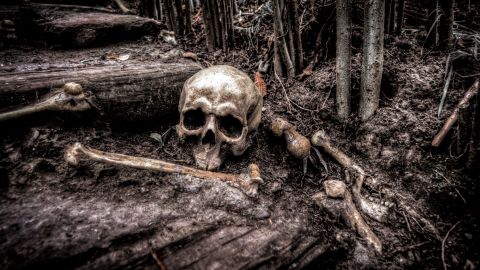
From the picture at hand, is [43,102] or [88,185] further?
[43,102]

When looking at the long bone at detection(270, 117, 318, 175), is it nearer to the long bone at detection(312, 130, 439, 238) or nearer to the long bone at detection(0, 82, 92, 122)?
the long bone at detection(312, 130, 439, 238)

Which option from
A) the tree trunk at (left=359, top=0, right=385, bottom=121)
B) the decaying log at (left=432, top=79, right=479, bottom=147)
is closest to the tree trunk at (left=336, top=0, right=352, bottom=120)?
the tree trunk at (left=359, top=0, right=385, bottom=121)

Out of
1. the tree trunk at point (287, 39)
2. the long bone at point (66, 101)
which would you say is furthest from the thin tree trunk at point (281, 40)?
the long bone at point (66, 101)

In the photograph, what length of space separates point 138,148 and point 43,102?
82 cm

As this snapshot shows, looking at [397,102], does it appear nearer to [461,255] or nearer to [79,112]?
[461,255]

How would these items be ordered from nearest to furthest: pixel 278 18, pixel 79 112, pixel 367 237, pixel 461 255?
pixel 461 255 → pixel 367 237 → pixel 79 112 → pixel 278 18

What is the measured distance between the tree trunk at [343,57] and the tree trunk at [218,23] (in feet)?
5.99

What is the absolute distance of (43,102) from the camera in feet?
6.54

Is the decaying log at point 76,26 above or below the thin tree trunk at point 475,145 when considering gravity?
above

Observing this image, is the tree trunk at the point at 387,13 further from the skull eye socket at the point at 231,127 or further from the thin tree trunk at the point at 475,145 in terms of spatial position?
the skull eye socket at the point at 231,127

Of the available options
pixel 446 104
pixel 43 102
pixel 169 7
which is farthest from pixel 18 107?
pixel 446 104

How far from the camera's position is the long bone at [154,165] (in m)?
1.86

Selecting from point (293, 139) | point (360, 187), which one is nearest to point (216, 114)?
point (293, 139)

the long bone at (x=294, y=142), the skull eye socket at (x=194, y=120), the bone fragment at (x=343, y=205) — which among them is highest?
the skull eye socket at (x=194, y=120)
